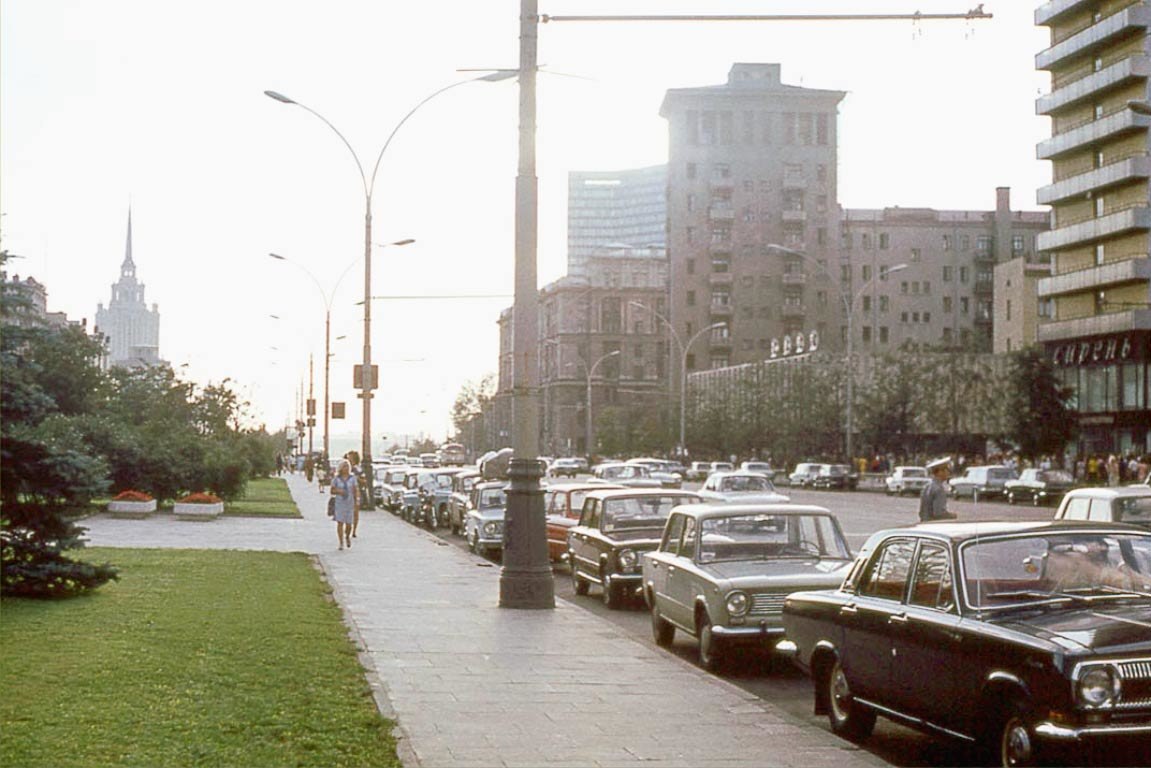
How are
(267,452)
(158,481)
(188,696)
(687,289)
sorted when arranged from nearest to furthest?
1. (188,696)
2. (158,481)
3. (267,452)
4. (687,289)

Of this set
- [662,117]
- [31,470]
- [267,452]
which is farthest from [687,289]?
[31,470]

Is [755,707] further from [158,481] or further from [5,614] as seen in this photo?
[158,481]

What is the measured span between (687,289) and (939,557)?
5552 inches

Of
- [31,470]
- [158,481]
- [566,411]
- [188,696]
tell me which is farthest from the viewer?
[566,411]

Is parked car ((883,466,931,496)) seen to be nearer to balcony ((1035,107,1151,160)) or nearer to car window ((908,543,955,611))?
balcony ((1035,107,1151,160))

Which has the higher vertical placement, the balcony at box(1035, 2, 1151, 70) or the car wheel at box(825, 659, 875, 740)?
the balcony at box(1035, 2, 1151, 70)

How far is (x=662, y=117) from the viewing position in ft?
498

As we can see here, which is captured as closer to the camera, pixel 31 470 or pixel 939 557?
pixel 939 557

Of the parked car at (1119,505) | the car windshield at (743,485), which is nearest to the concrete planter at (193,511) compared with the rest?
the car windshield at (743,485)

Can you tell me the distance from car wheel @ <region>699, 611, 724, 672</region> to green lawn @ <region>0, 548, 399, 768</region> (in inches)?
119

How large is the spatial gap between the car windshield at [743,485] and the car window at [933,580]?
2996cm

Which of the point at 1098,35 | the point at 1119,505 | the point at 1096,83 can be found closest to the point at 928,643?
the point at 1119,505

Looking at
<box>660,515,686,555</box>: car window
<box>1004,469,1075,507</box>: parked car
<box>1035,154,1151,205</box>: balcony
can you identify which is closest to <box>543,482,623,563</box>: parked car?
<box>660,515,686,555</box>: car window

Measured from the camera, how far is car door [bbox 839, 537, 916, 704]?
9742 millimetres
